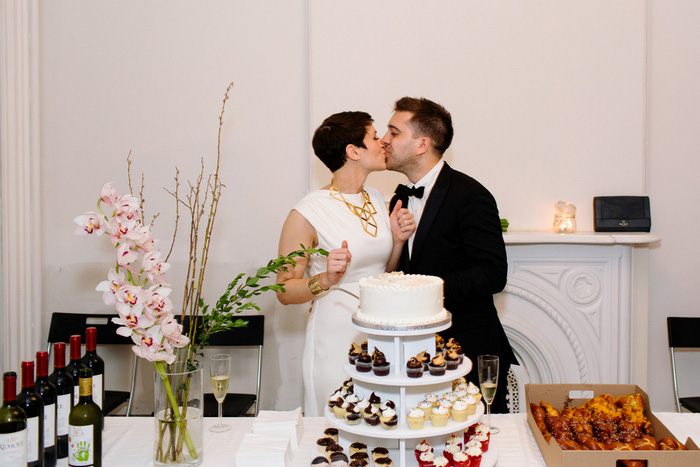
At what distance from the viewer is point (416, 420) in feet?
5.86

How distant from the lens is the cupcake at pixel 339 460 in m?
1.80

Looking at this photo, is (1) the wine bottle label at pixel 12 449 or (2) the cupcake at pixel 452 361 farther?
(2) the cupcake at pixel 452 361

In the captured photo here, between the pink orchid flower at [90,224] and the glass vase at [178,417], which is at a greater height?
the pink orchid flower at [90,224]

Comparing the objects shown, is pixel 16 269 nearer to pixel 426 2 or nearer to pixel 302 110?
pixel 302 110

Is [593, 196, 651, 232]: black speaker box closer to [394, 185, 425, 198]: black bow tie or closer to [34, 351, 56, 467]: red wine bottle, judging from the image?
[394, 185, 425, 198]: black bow tie

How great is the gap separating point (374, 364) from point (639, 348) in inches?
101

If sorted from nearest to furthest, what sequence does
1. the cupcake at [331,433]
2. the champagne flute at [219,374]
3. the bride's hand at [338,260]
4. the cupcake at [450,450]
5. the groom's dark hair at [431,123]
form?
the cupcake at [450,450]
the cupcake at [331,433]
the champagne flute at [219,374]
the bride's hand at [338,260]
the groom's dark hair at [431,123]

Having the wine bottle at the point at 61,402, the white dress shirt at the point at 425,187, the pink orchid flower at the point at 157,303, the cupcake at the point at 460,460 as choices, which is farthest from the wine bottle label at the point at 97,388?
the white dress shirt at the point at 425,187

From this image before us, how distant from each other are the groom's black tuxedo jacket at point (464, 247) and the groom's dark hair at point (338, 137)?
18.2 inches

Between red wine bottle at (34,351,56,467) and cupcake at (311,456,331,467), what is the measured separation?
31.7 inches

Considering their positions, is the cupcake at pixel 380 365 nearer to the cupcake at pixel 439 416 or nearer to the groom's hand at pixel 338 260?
the cupcake at pixel 439 416

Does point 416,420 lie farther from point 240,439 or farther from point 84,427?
point 84,427

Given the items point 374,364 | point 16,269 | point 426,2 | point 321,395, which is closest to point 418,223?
point 321,395

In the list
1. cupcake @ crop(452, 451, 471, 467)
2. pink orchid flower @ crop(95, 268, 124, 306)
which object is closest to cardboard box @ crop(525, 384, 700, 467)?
cupcake @ crop(452, 451, 471, 467)
